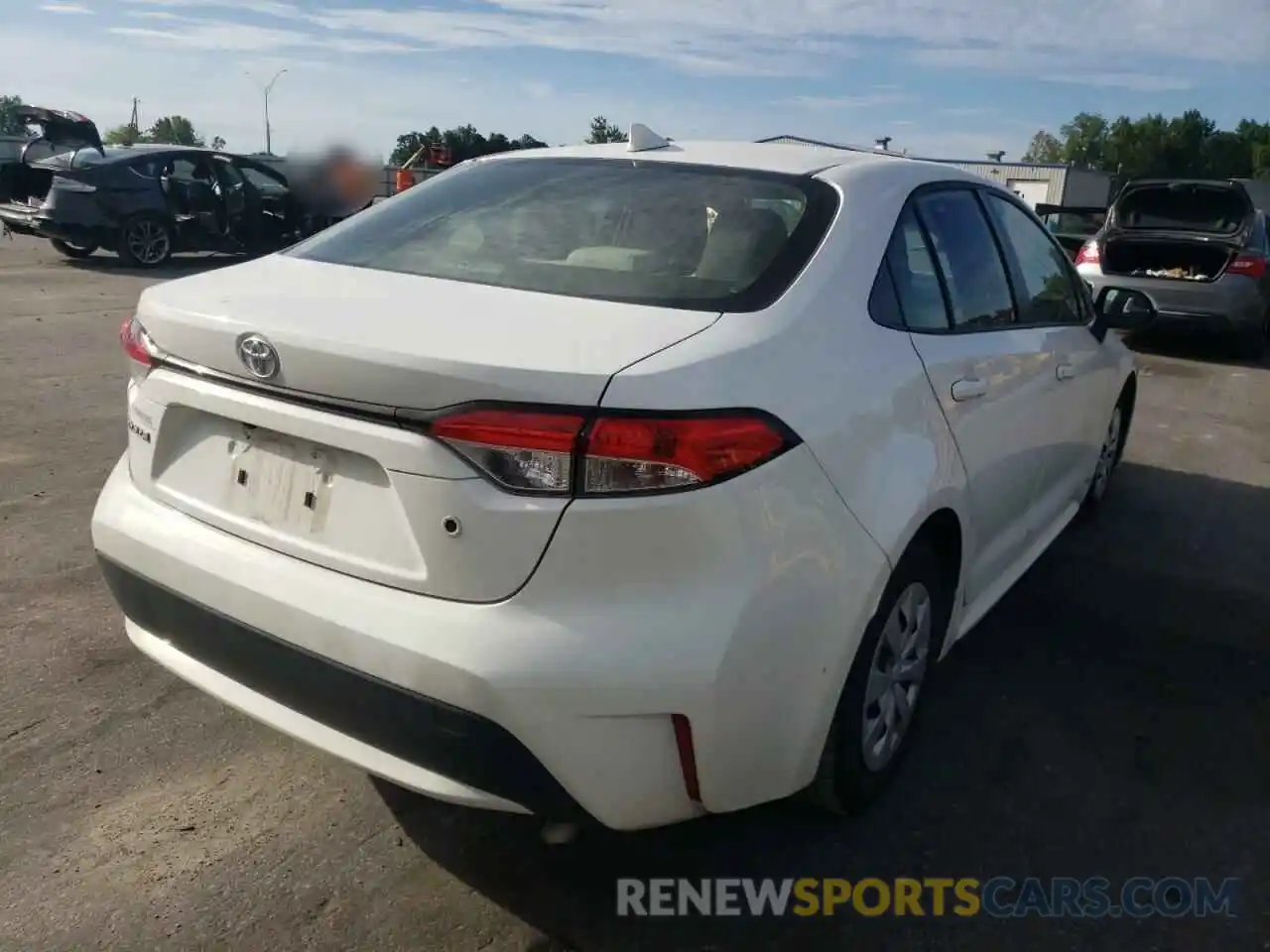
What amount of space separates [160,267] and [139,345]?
12734 mm

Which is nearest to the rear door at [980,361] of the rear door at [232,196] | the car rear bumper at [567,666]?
the car rear bumper at [567,666]

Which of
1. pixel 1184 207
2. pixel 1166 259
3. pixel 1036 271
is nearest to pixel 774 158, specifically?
pixel 1036 271

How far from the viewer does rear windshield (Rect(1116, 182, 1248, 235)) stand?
35.5 feet

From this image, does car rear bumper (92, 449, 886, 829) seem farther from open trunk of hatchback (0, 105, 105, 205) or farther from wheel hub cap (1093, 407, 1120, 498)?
open trunk of hatchback (0, 105, 105, 205)

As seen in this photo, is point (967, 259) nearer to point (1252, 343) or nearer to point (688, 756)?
point (688, 756)

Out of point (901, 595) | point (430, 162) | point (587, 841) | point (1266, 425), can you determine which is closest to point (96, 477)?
point (587, 841)

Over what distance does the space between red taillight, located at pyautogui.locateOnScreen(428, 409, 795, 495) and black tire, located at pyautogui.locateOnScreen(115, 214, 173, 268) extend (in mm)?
12948

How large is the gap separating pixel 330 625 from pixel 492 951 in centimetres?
78

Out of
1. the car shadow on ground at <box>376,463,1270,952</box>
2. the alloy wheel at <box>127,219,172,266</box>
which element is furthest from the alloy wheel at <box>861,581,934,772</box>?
the alloy wheel at <box>127,219,172,266</box>

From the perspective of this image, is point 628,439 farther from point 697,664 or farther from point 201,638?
point 201,638

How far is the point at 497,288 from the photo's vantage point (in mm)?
2436

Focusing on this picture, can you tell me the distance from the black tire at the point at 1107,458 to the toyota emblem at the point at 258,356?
150 inches

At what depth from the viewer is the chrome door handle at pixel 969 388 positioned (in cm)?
284

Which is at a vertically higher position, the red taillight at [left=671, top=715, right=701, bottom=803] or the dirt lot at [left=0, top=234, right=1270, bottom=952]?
the red taillight at [left=671, top=715, right=701, bottom=803]
